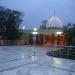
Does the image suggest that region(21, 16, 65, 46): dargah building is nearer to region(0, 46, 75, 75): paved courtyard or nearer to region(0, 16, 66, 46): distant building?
region(0, 16, 66, 46): distant building

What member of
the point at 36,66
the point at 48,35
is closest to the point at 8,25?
the point at 48,35

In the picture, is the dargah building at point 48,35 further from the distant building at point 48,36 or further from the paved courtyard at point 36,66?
the paved courtyard at point 36,66

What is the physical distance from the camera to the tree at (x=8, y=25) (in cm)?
6169

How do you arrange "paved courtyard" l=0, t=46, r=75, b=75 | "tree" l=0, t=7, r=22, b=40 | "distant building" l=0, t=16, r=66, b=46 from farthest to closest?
1. "distant building" l=0, t=16, r=66, b=46
2. "tree" l=0, t=7, r=22, b=40
3. "paved courtyard" l=0, t=46, r=75, b=75

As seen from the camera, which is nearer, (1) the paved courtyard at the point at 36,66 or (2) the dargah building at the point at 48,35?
(1) the paved courtyard at the point at 36,66

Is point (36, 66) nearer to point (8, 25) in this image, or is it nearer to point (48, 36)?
point (8, 25)

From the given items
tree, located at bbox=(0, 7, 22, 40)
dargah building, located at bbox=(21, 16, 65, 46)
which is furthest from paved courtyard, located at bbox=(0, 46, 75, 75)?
dargah building, located at bbox=(21, 16, 65, 46)

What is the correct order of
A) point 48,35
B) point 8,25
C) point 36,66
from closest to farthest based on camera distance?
point 36,66, point 8,25, point 48,35

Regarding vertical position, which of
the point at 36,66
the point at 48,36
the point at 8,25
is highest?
the point at 8,25

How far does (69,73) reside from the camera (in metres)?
14.0

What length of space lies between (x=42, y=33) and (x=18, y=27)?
21.2 feet

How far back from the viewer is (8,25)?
62.0 metres

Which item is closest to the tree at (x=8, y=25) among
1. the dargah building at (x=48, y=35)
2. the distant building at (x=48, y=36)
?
the distant building at (x=48, y=36)

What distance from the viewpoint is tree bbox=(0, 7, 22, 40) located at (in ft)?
202
